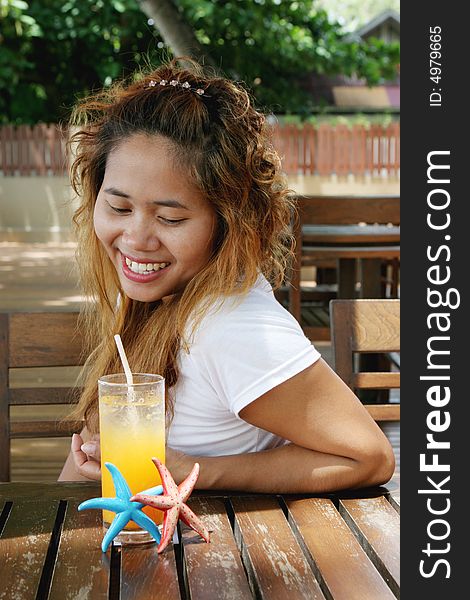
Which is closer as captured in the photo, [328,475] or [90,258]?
[328,475]

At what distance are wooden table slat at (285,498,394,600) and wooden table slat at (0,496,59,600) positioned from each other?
34 cm

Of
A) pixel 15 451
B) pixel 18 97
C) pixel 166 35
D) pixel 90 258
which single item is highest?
pixel 18 97

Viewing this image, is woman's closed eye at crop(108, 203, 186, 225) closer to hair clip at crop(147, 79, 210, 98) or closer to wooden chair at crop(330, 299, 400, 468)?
hair clip at crop(147, 79, 210, 98)

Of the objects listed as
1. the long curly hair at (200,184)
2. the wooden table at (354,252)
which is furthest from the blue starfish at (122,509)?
the wooden table at (354,252)

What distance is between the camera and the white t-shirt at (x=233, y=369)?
147 centimetres

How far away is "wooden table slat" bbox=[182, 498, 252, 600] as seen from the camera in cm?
116

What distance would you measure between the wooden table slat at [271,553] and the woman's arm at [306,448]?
0.04 m

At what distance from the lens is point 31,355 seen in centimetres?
209

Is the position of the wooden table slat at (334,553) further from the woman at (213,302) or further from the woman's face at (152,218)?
the woman's face at (152,218)

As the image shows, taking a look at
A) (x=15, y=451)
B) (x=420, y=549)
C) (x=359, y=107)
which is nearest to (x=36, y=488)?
(x=420, y=549)

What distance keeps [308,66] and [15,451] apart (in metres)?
9.89

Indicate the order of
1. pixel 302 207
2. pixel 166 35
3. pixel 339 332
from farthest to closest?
pixel 166 35 < pixel 302 207 < pixel 339 332

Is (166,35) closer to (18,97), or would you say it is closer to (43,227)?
(43,227)

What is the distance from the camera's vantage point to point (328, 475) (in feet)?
4.86
